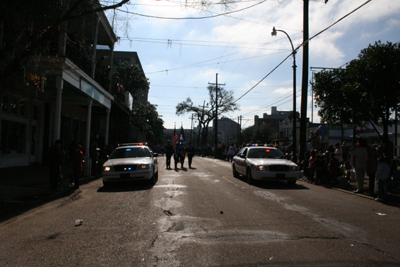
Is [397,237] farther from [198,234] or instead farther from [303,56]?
[303,56]

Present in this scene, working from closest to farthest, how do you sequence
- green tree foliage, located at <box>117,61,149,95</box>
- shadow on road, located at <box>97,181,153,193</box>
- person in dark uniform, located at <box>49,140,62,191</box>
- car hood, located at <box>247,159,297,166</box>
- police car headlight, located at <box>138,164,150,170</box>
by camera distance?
person in dark uniform, located at <box>49,140,62,191</box>, shadow on road, located at <box>97,181,153,193</box>, police car headlight, located at <box>138,164,150,170</box>, car hood, located at <box>247,159,297,166</box>, green tree foliage, located at <box>117,61,149,95</box>

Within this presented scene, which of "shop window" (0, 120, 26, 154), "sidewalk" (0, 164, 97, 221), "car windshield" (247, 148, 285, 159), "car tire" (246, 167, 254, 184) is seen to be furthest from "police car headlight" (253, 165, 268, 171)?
"shop window" (0, 120, 26, 154)

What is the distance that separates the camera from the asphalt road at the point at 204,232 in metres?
4.16

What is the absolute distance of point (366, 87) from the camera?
12.3 meters

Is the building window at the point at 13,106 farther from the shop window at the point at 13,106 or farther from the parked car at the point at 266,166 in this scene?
the parked car at the point at 266,166

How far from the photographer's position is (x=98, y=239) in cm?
503

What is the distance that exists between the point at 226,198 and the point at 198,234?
3.70 meters

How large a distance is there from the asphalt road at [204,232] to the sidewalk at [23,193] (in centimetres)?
49

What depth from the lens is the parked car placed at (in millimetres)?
11594

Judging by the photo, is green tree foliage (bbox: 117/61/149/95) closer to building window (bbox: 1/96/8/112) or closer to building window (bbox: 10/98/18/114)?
building window (bbox: 10/98/18/114)

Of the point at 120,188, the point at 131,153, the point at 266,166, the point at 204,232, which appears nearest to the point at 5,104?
the point at 131,153

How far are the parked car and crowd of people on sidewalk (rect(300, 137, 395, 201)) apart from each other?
1.46m

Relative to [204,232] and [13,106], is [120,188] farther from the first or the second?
[13,106]

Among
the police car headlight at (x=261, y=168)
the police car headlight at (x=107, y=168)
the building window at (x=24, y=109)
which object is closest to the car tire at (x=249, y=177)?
the police car headlight at (x=261, y=168)
